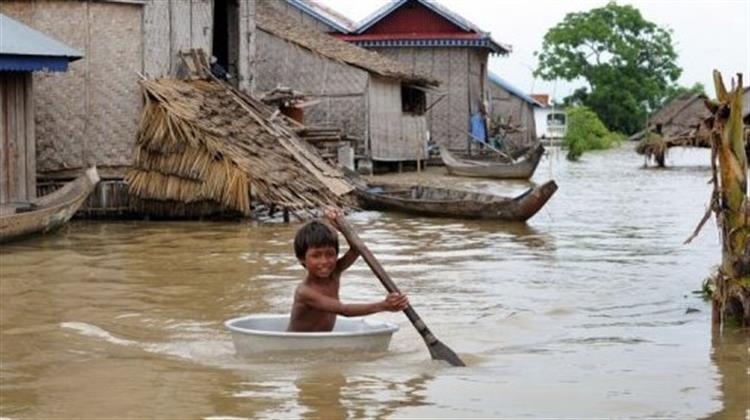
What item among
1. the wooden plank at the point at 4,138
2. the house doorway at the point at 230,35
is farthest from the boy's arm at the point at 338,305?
the house doorway at the point at 230,35

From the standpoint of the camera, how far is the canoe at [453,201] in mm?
16203

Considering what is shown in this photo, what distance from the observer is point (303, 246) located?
7.25 meters

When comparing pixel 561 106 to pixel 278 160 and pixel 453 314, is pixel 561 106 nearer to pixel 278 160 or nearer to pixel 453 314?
pixel 278 160

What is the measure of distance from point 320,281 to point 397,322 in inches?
84.1

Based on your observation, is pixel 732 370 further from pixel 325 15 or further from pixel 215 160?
pixel 325 15

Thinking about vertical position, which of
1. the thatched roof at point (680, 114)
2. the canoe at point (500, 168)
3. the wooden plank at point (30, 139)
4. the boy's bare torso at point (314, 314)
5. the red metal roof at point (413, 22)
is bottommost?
the boy's bare torso at point (314, 314)

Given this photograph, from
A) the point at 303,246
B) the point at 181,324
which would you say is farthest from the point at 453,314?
the point at 303,246

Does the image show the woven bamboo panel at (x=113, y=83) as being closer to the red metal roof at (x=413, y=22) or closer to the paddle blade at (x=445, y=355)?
the paddle blade at (x=445, y=355)

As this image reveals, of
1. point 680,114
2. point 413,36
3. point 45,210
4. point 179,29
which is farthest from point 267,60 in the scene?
point 680,114

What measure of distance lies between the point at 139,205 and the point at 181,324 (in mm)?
7360

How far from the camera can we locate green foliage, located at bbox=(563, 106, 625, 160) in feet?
133

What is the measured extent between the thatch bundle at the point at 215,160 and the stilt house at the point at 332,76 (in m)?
7.79

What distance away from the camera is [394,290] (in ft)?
23.1

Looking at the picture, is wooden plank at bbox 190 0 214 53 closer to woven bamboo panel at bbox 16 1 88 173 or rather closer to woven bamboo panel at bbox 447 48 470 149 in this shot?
woven bamboo panel at bbox 16 1 88 173
